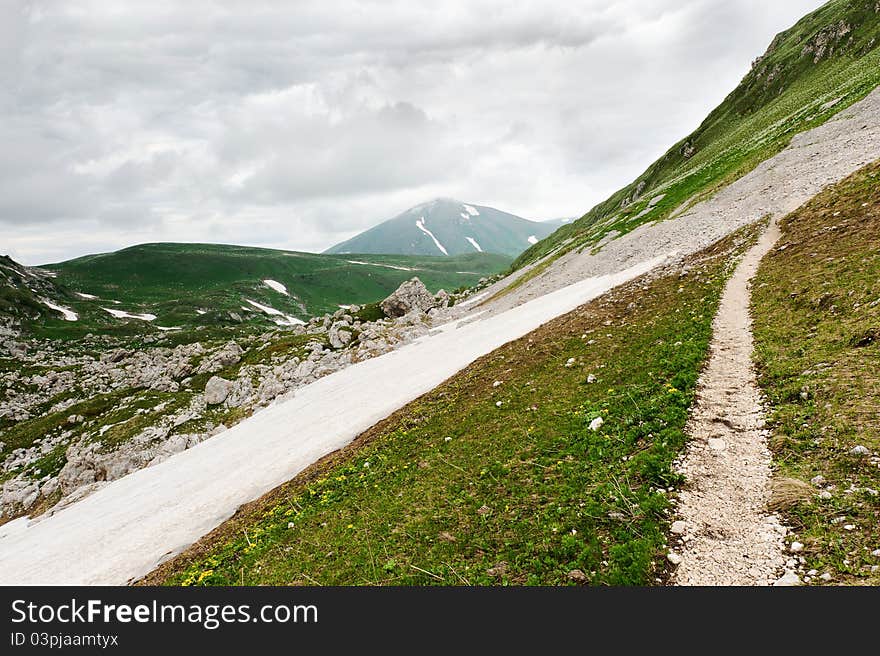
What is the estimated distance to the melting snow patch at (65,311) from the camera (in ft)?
512

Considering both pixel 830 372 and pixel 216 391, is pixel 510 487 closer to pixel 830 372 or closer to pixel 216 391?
pixel 830 372

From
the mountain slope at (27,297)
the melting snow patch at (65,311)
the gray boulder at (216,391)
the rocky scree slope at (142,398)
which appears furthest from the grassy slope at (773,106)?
the melting snow patch at (65,311)

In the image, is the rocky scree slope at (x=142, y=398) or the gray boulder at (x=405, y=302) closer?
the rocky scree slope at (x=142, y=398)

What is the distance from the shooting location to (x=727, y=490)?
28.9 ft

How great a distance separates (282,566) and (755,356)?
17434mm

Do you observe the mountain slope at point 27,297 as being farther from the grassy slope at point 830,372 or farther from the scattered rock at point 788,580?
the grassy slope at point 830,372

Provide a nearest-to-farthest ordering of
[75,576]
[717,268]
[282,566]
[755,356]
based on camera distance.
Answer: [282,566] < [755,356] < [75,576] < [717,268]

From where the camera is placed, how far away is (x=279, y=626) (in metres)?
8.24

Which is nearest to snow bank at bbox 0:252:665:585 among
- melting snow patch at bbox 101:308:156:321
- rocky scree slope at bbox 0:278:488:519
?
rocky scree slope at bbox 0:278:488:519

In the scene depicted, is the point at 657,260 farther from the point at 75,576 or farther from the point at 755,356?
the point at 75,576

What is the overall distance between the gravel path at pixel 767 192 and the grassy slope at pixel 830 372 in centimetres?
996

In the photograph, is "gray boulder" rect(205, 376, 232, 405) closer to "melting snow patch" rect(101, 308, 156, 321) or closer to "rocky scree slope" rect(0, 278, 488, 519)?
"rocky scree slope" rect(0, 278, 488, 519)

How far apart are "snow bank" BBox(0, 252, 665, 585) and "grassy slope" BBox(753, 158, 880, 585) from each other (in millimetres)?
15848

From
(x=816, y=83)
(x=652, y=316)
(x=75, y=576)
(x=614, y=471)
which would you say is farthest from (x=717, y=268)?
(x=816, y=83)
